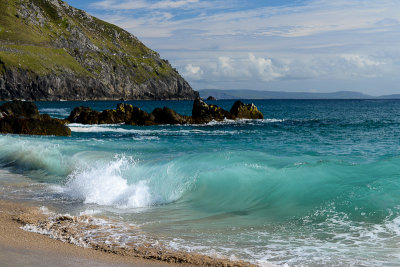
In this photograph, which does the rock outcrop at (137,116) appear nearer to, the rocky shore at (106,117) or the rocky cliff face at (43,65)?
the rocky shore at (106,117)

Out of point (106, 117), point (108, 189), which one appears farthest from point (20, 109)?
point (108, 189)

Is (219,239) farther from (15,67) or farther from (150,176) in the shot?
(15,67)

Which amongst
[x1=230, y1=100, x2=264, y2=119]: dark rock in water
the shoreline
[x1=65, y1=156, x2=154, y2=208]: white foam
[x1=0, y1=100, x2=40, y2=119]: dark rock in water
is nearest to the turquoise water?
[x1=65, y1=156, x2=154, y2=208]: white foam

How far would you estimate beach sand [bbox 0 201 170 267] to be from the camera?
601 cm

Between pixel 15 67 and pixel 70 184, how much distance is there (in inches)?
6086

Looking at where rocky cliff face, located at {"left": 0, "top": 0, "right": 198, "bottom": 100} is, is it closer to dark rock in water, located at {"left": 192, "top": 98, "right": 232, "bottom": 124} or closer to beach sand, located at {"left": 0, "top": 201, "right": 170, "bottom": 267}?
dark rock in water, located at {"left": 192, "top": 98, "right": 232, "bottom": 124}

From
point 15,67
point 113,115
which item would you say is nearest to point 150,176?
point 113,115

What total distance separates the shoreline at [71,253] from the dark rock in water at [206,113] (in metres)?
40.1

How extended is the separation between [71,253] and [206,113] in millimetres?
43910

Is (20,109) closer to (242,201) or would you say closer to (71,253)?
(242,201)

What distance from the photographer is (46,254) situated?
638 cm

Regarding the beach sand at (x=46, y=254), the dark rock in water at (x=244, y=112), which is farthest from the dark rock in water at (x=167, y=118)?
the beach sand at (x=46, y=254)

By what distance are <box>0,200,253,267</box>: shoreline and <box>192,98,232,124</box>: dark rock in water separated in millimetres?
40061

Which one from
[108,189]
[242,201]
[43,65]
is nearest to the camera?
[242,201]
